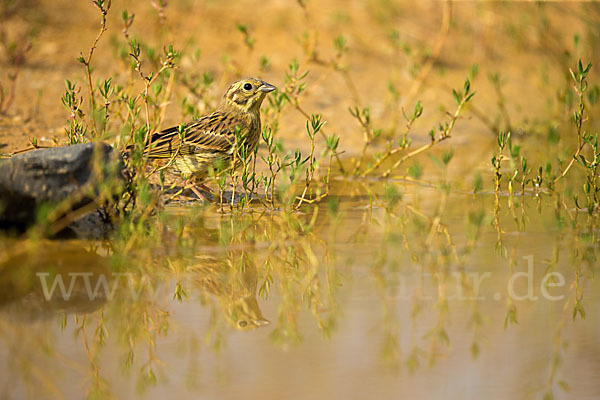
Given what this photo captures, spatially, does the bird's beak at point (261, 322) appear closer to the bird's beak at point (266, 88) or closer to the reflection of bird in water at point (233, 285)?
the reflection of bird in water at point (233, 285)

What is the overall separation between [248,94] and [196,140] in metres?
0.76

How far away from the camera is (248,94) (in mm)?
6637

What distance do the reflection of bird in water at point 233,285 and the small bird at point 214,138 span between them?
56.0 inches

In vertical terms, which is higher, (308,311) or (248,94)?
(248,94)

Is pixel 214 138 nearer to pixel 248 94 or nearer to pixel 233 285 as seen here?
pixel 248 94

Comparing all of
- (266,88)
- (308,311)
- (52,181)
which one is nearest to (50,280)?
(52,181)

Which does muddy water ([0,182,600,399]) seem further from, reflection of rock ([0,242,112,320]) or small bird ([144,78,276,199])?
small bird ([144,78,276,199])

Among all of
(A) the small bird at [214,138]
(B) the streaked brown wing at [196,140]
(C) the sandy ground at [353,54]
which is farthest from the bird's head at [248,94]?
(C) the sandy ground at [353,54]

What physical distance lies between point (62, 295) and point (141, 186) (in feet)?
3.59

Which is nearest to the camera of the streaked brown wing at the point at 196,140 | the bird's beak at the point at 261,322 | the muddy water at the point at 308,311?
the muddy water at the point at 308,311

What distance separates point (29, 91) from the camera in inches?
352

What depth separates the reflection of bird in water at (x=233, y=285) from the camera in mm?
3684

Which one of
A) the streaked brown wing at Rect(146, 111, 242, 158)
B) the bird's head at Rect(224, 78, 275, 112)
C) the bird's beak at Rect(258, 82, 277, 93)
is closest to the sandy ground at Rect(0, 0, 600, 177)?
the bird's head at Rect(224, 78, 275, 112)

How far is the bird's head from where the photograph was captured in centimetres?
661
